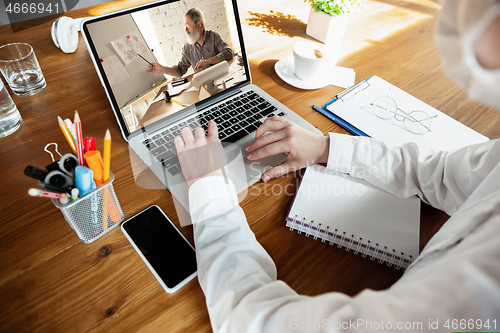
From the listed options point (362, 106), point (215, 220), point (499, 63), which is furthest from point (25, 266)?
point (362, 106)

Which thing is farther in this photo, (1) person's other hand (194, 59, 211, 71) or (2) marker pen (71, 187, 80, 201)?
(1) person's other hand (194, 59, 211, 71)

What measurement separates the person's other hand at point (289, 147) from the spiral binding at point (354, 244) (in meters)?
0.14

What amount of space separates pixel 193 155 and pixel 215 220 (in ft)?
0.56

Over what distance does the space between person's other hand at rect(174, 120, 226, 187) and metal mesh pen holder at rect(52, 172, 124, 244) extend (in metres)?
0.15

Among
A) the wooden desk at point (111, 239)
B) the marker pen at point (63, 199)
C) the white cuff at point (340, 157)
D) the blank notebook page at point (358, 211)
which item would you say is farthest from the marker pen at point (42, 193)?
the white cuff at point (340, 157)

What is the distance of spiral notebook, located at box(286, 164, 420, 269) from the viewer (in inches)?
20.7

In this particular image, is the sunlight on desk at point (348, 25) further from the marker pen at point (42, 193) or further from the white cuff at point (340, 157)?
the marker pen at point (42, 193)

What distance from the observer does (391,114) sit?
82 centimetres

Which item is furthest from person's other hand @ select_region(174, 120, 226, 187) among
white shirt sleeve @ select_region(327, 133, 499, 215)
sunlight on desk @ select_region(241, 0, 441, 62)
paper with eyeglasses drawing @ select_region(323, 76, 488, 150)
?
sunlight on desk @ select_region(241, 0, 441, 62)

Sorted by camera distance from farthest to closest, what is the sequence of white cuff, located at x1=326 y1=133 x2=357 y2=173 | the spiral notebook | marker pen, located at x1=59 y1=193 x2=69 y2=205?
1. white cuff, located at x1=326 y1=133 x2=357 y2=173
2. the spiral notebook
3. marker pen, located at x1=59 y1=193 x2=69 y2=205

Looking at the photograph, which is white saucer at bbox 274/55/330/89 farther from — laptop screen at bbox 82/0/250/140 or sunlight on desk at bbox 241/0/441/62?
laptop screen at bbox 82/0/250/140

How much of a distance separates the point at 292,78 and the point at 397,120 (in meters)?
0.33

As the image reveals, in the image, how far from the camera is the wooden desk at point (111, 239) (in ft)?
1.49

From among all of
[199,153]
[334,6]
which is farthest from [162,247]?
[334,6]
